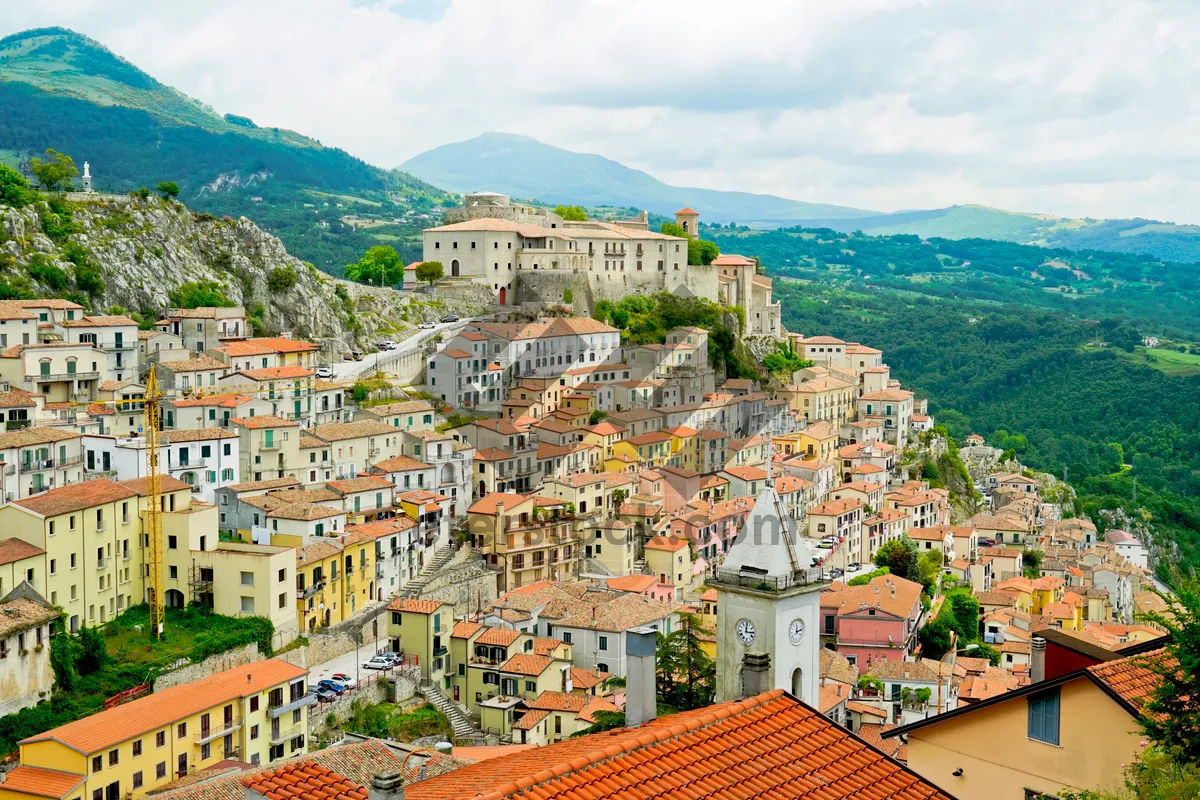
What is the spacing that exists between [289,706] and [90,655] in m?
5.48

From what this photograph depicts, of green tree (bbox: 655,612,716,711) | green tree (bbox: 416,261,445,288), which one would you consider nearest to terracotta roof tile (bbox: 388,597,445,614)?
green tree (bbox: 655,612,716,711)

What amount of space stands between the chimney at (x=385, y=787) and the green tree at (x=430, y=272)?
2429 inches

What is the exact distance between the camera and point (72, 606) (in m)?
34.2

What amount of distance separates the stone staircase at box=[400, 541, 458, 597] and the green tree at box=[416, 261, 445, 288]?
81.9 feet

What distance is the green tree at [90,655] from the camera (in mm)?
32781

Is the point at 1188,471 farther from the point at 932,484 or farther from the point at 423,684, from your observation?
the point at 423,684

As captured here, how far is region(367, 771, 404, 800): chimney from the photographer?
Answer: 8320mm

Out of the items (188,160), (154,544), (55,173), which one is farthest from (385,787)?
(188,160)

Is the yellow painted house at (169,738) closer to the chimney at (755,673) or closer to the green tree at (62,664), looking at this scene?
the green tree at (62,664)

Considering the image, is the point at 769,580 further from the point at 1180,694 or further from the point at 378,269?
the point at 378,269

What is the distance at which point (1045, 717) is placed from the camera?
1215 cm

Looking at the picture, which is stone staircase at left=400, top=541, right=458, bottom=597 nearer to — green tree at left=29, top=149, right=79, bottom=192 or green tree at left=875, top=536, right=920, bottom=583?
green tree at left=875, top=536, right=920, bottom=583

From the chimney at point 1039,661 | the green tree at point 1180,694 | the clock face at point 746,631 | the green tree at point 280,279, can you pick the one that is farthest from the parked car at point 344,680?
the green tree at point 280,279

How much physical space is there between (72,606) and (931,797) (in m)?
29.6
